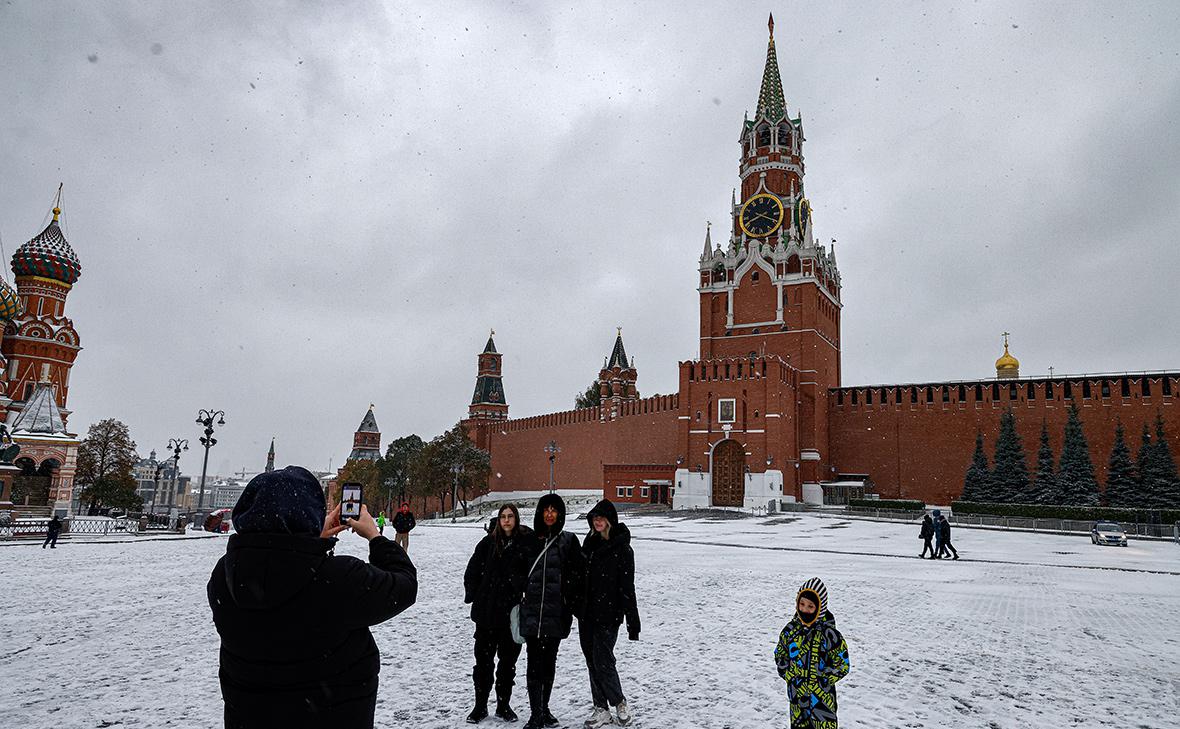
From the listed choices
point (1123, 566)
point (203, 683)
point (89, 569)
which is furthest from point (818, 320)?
point (203, 683)

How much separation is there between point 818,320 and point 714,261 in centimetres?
812

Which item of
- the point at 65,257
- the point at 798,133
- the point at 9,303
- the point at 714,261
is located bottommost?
the point at 9,303

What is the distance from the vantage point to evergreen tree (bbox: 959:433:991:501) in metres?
38.0

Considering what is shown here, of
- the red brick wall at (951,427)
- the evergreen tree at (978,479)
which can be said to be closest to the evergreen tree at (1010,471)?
the evergreen tree at (978,479)

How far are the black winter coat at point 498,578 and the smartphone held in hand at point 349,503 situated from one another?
2.25 m

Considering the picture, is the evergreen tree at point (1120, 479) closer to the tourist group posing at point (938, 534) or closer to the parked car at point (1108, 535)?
the parked car at point (1108, 535)

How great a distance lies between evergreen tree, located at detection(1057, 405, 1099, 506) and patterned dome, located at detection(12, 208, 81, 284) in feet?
172

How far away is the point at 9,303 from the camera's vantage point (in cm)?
3400

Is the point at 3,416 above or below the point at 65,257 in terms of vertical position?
below

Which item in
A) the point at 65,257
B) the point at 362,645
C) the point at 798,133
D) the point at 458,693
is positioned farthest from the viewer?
Result: the point at 798,133

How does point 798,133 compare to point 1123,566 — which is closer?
point 1123,566

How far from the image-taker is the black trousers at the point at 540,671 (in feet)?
15.6

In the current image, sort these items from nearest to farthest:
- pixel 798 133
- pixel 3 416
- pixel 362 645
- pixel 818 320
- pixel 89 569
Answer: pixel 362 645 → pixel 89 569 → pixel 3 416 → pixel 818 320 → pixel 798 133

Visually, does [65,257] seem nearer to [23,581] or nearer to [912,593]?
[23,581]
